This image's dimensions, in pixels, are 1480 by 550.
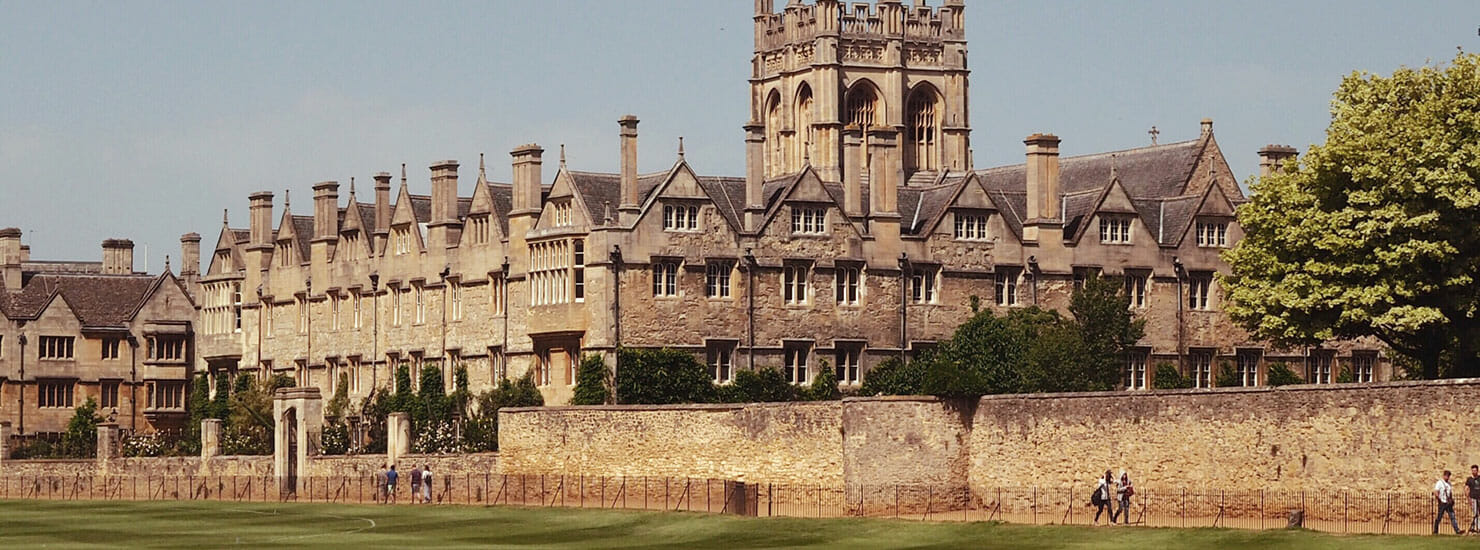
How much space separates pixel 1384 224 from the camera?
6912 centimetres

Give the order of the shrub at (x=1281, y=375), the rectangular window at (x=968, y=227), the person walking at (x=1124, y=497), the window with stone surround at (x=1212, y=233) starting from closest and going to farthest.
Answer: the person walking at (x=1124, y=497)
the rectangular window at (x=968, y=227)
the shrub at (x=1281, y=375)
the window with stone surround at (x=1212, y=233)

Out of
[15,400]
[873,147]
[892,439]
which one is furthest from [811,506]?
[15,400]

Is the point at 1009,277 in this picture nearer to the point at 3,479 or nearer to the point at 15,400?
the point at 3,479

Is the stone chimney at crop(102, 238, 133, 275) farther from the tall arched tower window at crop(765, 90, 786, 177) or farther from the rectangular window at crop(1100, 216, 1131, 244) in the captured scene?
the rectangular window at crop(1100, 216, 1131, 244)

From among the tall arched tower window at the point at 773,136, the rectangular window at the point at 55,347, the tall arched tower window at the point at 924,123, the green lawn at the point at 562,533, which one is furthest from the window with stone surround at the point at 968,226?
the rectangular window at the point at 55,347

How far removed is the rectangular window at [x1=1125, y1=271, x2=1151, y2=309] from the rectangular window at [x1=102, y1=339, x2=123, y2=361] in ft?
142

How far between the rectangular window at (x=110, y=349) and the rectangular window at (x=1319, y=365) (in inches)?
1855

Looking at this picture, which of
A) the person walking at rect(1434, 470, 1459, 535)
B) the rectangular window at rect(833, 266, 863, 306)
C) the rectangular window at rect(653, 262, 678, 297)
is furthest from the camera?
the rectangular window at rect(833, 266, 863, 306)

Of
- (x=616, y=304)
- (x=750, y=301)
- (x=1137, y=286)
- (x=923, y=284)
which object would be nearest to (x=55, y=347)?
(x=616, y=304)

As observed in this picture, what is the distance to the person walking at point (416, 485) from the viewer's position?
Result: 3125 inches

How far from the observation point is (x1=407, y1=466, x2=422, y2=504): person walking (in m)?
79.4

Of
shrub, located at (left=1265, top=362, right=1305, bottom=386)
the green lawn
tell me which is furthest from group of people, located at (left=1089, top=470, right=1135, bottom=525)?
shrub, located at (left=1265, top=362, right=1305, bottom=386)

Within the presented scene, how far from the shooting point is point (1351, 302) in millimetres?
70750

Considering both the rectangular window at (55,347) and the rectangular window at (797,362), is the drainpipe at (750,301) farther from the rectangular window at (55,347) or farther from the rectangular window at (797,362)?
the rectangular window at (55,347)
